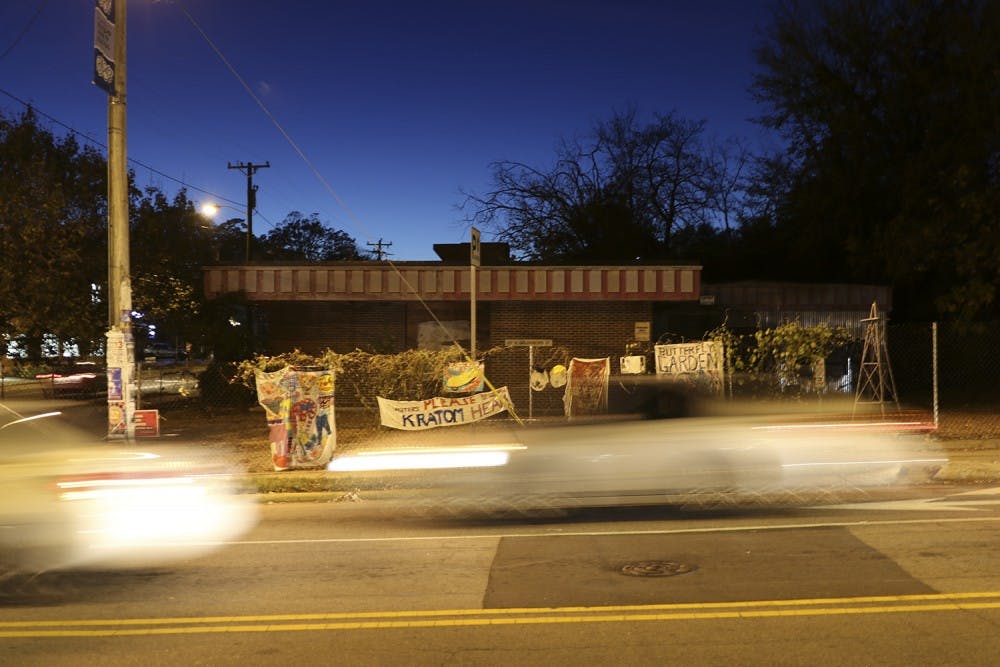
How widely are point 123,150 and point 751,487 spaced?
10860 mm

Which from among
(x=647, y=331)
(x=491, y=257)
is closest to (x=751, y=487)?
(x=647, y=331)

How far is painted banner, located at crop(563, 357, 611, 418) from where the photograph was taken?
16.0 meters

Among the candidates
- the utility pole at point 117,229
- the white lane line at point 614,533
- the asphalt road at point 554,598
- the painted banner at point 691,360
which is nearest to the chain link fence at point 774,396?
the painted banner at point 691,360

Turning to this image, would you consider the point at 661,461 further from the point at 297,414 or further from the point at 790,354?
the point at 790,354

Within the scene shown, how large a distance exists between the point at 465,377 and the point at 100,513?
23.4 ft

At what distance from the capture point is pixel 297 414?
12.8 m

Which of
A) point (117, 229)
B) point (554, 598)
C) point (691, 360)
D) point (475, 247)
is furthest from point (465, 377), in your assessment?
point (554, 598)

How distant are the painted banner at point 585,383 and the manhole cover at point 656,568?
895 cm

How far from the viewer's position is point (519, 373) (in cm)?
2052

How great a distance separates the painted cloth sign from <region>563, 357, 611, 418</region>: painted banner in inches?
204

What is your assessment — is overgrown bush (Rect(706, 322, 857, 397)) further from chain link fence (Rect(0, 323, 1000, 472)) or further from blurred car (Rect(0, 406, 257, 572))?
blurred car (Rect(0, 406, 257, 572))

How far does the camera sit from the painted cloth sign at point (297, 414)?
1273cm

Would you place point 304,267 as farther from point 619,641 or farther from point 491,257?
point 619,641

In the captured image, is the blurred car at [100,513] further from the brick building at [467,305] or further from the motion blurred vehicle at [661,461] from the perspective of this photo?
the brick building at [467,305]
